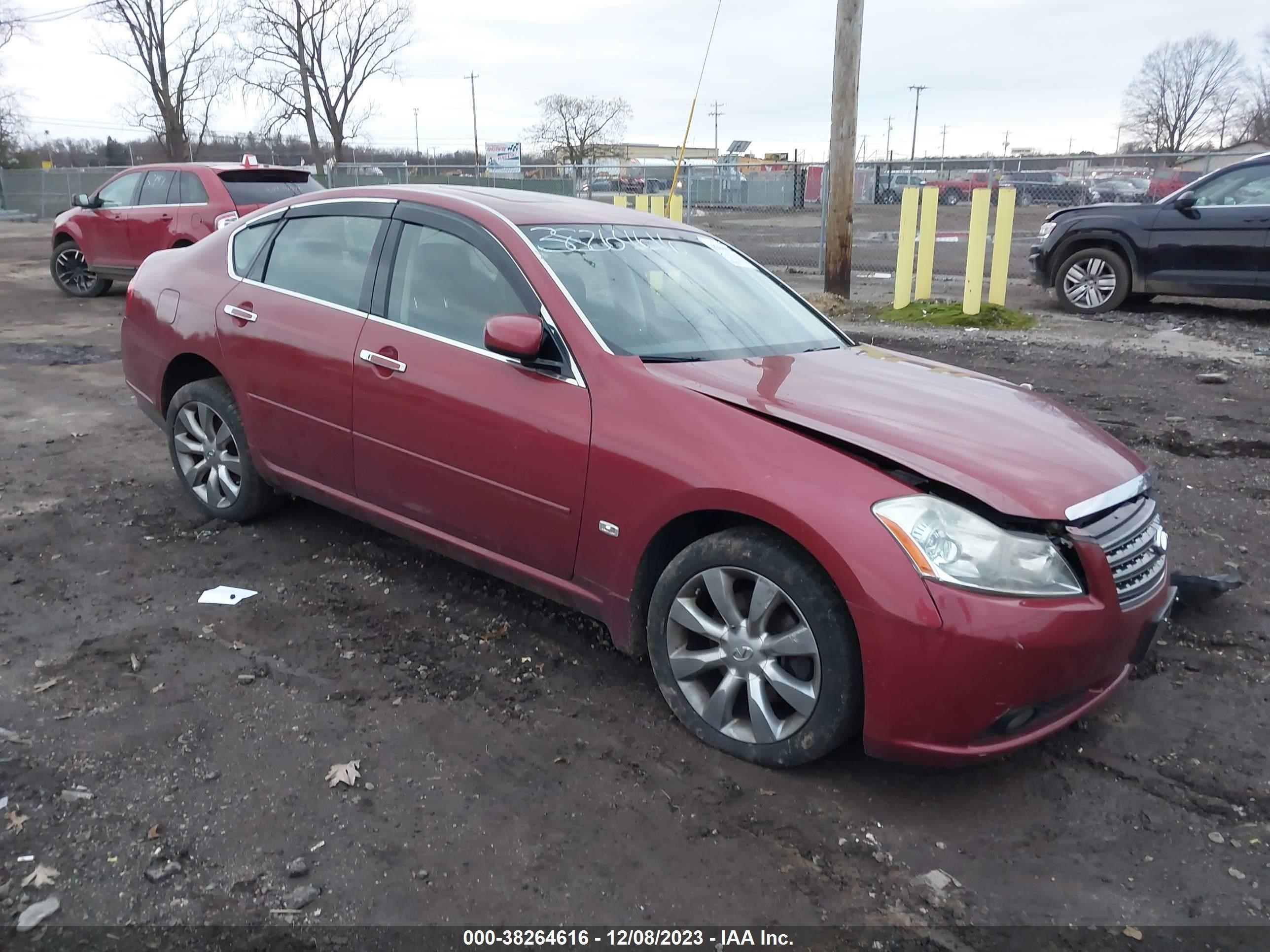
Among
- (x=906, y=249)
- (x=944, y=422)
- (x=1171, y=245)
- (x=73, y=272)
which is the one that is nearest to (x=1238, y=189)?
(x=1171, y=245)

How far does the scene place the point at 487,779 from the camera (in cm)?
300

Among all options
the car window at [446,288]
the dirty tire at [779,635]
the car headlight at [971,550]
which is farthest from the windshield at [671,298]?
the car headlight at [971,550]

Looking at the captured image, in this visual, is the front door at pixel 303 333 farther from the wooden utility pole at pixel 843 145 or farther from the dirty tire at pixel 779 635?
the wooden utility pole at pixel 843 145

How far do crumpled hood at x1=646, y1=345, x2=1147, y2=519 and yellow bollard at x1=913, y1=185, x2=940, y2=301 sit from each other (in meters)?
8.95

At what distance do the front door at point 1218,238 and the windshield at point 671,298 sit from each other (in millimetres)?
8253

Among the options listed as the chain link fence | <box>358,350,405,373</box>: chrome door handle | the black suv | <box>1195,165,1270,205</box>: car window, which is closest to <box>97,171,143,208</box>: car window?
the chain link fence

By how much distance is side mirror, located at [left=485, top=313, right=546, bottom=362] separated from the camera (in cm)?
337

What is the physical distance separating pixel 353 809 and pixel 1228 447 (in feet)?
19.3

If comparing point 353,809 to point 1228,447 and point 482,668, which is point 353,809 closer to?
point 482,668

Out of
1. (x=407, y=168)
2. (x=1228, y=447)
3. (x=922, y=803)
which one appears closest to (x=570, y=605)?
(x=922, y=803)

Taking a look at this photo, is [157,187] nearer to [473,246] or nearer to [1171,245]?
[473,246]

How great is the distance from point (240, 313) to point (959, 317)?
29.3 ft

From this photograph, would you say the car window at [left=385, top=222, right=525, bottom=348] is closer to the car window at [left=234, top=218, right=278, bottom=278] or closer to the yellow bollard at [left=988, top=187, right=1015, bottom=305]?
the car window at [left=234, top=218, right=278, bottom=278]

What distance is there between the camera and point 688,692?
10.5 ft
